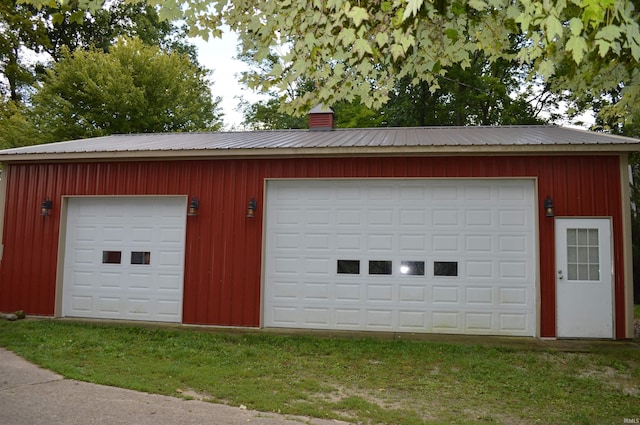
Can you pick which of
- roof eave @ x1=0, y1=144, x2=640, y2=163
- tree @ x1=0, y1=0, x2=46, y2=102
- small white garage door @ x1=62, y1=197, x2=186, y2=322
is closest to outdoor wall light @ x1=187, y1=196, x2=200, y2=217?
small white garage door @ x1=62, y1=197, x2=186, y2=322

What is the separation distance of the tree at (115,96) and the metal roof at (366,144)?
957 cm

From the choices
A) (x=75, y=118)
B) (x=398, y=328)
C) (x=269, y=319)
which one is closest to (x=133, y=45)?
(x=75, y=118)

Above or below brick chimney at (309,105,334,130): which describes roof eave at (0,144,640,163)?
below

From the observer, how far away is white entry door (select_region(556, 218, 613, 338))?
6.66 metres

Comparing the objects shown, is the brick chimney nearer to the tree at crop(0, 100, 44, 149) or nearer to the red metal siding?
the red metal siding

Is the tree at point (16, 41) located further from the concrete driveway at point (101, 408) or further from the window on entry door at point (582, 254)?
the window on entry door at point (582, 254)

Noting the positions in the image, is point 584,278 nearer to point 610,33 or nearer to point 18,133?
point 610,33

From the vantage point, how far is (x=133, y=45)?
62.3 ft

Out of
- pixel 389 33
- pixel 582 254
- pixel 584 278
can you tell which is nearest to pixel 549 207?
pixel 582 254

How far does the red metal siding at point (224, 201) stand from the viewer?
6840 millimetres

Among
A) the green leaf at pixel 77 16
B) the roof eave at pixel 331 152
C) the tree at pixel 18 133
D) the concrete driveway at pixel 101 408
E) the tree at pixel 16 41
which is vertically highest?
the tree at pixel 16 41

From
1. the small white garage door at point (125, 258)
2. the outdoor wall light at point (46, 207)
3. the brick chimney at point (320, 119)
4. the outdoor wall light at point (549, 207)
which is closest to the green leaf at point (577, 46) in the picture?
the outdoor wall light at point (549, 207)

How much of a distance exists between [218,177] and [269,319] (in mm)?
2559

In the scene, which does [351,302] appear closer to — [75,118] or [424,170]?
[424,170]
